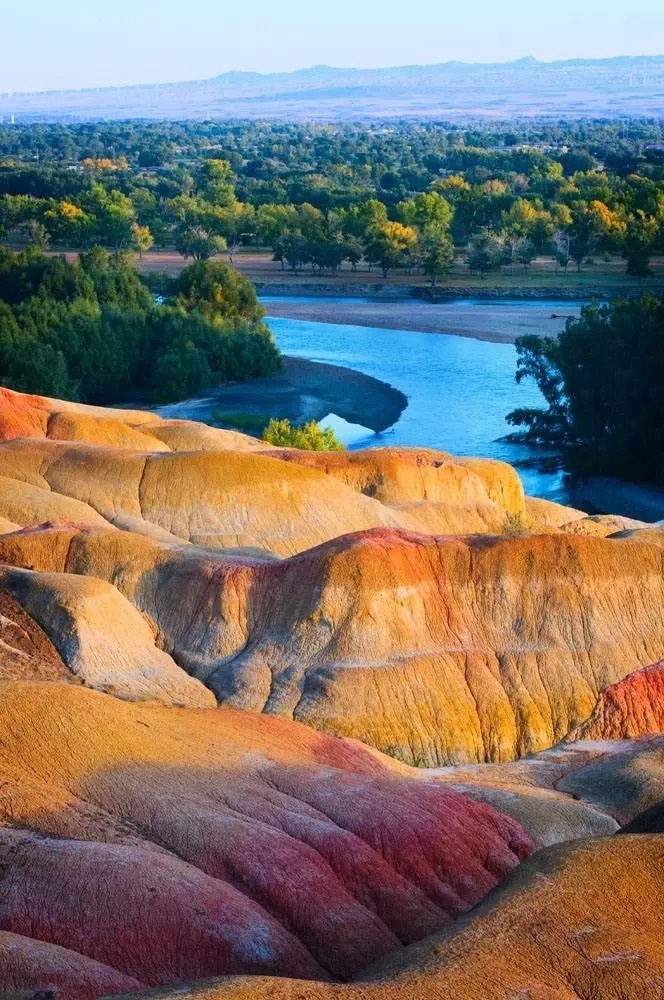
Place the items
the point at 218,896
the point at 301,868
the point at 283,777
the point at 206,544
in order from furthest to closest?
1. the point at 206,544
2. the point at 283,777
3. the point at 301,868
4. the point at 218,896

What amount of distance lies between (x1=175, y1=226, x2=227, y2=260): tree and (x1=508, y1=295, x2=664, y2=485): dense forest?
76.0 meters

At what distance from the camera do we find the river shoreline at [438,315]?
133375 mm

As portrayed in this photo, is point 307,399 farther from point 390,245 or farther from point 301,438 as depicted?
point 390,245

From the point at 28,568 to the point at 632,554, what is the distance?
18567 millimetres

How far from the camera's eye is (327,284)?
159 meters

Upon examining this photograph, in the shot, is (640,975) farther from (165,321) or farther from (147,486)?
(165,321)

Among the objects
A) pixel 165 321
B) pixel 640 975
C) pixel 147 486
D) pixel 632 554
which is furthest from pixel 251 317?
pixel 640 975

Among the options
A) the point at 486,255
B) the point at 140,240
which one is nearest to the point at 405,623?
the point at 486,255

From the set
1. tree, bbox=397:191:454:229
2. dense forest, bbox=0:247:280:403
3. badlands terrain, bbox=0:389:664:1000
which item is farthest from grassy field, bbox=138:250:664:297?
badlands terrain, bbox=0:389:664:1000

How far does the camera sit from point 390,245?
159 meters

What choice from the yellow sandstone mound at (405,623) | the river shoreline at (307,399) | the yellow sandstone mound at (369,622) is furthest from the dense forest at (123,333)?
the yellow sandstone mound at (405,623)

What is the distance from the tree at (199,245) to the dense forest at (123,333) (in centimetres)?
4397

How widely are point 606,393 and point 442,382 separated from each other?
75.5 ft

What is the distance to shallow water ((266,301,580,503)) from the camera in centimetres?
9706
